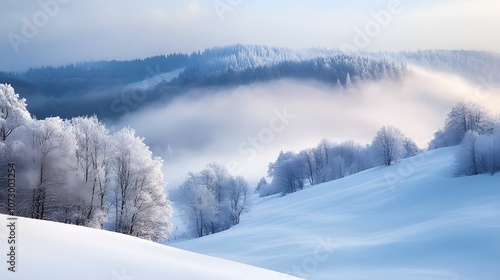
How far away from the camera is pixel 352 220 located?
4312 cm

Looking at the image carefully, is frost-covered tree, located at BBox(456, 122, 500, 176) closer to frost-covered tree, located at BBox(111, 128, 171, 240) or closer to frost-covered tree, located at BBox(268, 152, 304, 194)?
frost-covered tree, located at BBox(111, 128, 171, 240)

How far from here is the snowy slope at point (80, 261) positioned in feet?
23.0

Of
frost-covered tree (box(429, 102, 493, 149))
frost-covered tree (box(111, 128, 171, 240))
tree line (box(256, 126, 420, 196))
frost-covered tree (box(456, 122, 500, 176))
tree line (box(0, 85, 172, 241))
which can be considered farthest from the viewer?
tree line (box(256, 126, 420, 196))

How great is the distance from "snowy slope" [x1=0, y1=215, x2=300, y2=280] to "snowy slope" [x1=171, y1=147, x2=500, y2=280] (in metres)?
15.5

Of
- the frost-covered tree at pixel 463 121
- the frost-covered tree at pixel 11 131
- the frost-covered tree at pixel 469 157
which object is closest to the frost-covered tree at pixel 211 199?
the frost-covered tree at pixel 469 157

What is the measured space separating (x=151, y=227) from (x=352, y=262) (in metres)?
13.4

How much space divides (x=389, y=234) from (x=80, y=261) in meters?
31.0

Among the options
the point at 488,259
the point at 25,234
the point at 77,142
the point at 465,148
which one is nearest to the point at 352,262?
the point at 488,259

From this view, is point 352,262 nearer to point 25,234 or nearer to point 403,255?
point 403,255

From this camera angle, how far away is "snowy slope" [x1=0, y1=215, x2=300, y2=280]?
7.02 metres

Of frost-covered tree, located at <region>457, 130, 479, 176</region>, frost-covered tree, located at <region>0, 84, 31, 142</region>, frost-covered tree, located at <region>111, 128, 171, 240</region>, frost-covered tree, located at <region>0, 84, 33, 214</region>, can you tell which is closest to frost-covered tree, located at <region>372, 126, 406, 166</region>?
frost-covered tree, located at <region>457, 130, 479, 176</region>

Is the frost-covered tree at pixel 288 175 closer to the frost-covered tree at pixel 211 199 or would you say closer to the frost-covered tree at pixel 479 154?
the frost-covered tree at pixel 211 199

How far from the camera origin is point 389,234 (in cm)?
3456

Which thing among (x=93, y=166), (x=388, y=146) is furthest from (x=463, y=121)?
(x=93, y=166)
